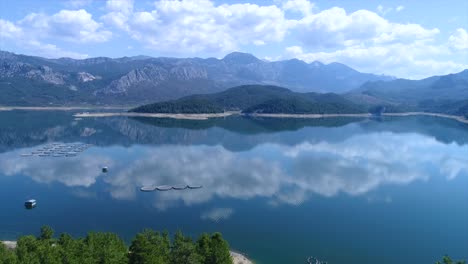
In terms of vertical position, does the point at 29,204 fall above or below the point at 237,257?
below

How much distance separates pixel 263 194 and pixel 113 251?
2257 cm

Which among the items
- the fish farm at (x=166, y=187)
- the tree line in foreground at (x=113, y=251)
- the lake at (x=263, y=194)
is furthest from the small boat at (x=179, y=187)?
the tree line in foreground at (x=113, y=251)

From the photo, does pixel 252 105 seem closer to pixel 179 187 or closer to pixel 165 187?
pixel 179 187

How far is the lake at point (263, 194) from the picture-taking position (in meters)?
28.0

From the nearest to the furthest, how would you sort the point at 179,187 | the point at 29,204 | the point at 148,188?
the point at 29,204
the point at 148,188
the point at 179,187

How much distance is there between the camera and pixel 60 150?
201ft

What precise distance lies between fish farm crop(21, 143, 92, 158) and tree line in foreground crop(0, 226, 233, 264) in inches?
1639

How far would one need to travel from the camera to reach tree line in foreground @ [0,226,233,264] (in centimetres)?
1686

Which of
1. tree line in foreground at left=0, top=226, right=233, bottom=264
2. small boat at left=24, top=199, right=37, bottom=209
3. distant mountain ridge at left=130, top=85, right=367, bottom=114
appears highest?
distant mountain ridge at left=130, top=85, right=367, bottom=114

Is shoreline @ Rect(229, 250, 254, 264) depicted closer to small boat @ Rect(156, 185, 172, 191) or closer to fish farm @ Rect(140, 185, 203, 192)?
fish farm @ Rect(140, 185, 203, 192)

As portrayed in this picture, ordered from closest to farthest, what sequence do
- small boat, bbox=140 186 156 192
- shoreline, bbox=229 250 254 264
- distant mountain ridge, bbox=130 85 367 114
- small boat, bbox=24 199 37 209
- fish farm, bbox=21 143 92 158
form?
1. shoreline, bbox=229 250 254 264
2. small boat, bbox=24 199 37 209
3. small boat, bbox=140 186 156 192
4. fish farm, bbox=21 143 92 158
5. distant mountain ridge, bbox=130 85 367 114

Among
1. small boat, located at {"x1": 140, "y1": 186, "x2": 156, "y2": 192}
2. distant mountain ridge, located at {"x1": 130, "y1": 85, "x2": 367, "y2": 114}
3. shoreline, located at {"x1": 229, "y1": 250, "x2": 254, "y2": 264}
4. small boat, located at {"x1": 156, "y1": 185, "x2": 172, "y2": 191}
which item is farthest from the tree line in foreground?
distant mountain ridge, located at {"x1": 130, "y1": 85, "x2": 367, "y2": 114}

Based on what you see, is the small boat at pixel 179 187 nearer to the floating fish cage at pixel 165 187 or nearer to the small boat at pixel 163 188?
the floating fish cage at pixel 165 187

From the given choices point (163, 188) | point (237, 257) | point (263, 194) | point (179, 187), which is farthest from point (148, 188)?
point (237, 257)
